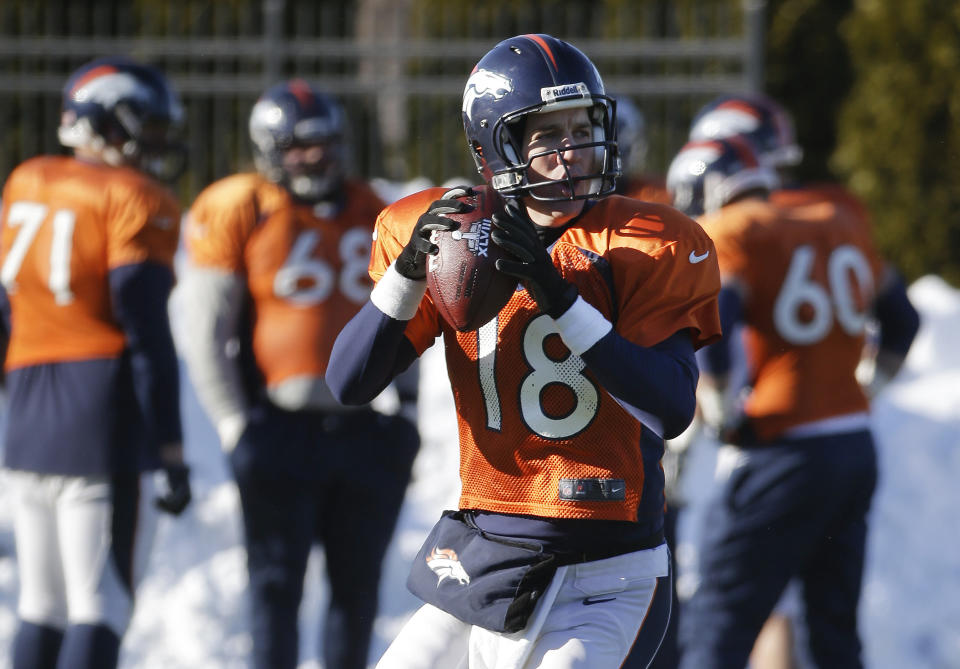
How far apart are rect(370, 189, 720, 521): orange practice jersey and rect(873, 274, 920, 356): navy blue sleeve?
216 cm

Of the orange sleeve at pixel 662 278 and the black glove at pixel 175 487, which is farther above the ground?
the orange sleeve at pixel 662 278

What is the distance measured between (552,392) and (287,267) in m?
1.82

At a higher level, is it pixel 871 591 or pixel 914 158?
pixel 914 158

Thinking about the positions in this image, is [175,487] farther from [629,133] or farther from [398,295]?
[629,133]

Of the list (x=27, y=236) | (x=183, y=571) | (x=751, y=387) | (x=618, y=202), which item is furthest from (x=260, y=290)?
(x=183, y=571)

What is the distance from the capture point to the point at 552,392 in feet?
8.05

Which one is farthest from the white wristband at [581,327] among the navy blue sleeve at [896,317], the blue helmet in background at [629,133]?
the blue helmet in background at [629,133]

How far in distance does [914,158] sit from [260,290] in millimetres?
7018

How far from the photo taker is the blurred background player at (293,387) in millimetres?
4055

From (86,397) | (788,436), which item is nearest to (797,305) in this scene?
(788,436)

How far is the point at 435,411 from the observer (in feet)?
25.1

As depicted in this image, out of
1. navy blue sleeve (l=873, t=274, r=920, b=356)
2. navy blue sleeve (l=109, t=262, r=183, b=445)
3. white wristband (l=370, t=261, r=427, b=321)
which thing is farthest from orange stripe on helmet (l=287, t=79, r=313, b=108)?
navy blue sleeve (l=873, t=274, r=920, b=356)

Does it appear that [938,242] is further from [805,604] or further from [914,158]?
[805,604]

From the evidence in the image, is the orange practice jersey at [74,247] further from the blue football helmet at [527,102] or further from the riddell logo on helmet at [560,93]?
the riddell logo on helmet at [560,93]
